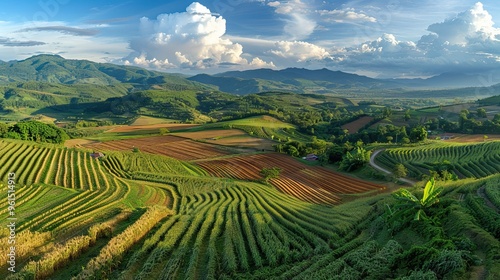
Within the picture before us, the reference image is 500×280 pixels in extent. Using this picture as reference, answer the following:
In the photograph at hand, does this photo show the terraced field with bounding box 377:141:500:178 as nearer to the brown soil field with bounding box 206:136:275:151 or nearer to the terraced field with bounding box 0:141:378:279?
the brown soil field with bounding box 206:136:275:151

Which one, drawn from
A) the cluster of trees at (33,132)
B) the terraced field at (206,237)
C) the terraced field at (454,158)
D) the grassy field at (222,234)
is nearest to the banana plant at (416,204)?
the grassy field at (222,234)

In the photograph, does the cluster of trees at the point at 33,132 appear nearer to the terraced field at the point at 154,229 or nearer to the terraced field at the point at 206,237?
the terraced field at the point at 154,229

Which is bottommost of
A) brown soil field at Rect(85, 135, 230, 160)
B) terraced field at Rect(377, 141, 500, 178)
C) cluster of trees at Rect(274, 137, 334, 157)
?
brown soil field at Rect(85, 135, 230, 160)

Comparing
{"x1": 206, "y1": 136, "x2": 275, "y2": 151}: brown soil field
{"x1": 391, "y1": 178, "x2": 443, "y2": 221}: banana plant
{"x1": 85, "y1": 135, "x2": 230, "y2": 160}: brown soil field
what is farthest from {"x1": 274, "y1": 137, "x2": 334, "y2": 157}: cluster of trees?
{"x1": 391, "y1": 178, "x2": 443, "y2": 221}: banana plant

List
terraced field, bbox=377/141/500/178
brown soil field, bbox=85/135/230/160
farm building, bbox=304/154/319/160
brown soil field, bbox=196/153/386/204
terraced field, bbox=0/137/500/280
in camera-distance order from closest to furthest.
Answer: terraced field, bbox=0/137/500/280, brown soil field, bbox=196/153/386/204, terraced field, bbox=377/141/500/178, farm building, bbox=304/154/319/160, brown soil field, bbox=85/135/230/160

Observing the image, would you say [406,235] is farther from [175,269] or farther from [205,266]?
[175,269]

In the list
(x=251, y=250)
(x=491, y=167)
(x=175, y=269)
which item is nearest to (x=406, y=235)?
(x=251, y=250)
